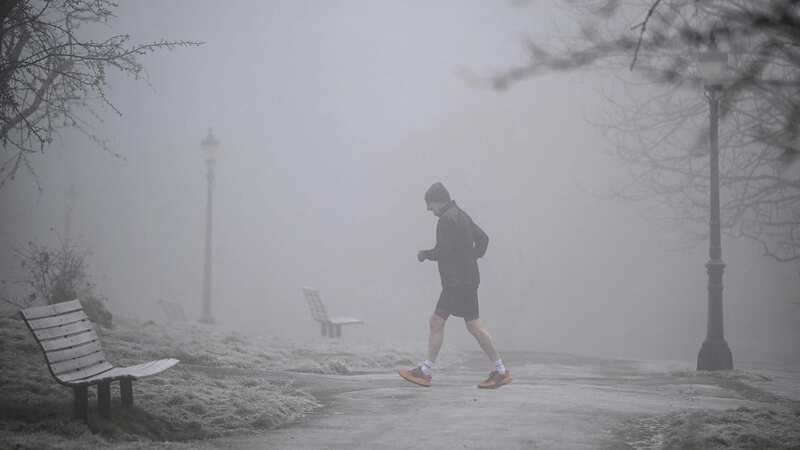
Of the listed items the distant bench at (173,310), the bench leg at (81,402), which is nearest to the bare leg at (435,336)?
the bench leg at (81,402)

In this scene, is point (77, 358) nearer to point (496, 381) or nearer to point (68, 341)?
point (68, 341)

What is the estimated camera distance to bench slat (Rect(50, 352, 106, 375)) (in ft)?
21.3

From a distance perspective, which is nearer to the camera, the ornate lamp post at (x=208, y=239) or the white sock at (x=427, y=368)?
the white sock at (x=427, y=368)

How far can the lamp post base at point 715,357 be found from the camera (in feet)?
41.1

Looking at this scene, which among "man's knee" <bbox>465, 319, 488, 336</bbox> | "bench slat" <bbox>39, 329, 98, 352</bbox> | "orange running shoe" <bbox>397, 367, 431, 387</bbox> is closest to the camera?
"bench slat" <bbox>39, 329, 98, 352</bbox>

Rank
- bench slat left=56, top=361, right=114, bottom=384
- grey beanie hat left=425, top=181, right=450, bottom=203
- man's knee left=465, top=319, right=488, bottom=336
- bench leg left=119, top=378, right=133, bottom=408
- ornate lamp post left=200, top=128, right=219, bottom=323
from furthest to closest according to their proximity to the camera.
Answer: ornate lamp post left=200, top=128, right=219, bottom=323 → grey beanie hat left=425, top=181, right=450, bottom=203 → man's knee left=465, top=319, right=488, bottom=336 → bench leg left=119, top=378, right=133, bottom=408 → bench slat left=56, top=361, right=114, bottom=384

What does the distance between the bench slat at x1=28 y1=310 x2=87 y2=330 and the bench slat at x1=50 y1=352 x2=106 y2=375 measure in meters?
0.29

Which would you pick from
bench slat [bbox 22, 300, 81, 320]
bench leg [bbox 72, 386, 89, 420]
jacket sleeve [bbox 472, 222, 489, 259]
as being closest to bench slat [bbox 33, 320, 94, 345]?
bench slat [bbox 22, 300, 81, 320]

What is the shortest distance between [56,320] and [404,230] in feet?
178

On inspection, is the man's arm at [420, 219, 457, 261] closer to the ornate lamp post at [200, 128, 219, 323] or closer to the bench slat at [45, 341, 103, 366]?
the bench slat at [45, 341, 103, 366]

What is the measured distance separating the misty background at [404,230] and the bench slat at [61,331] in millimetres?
9112

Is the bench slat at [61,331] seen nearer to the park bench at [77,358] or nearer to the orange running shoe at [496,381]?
the park bench at [77,358]

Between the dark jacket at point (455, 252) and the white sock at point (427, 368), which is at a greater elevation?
the dark jacket at point (455, 252)

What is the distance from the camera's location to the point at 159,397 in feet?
24.5
